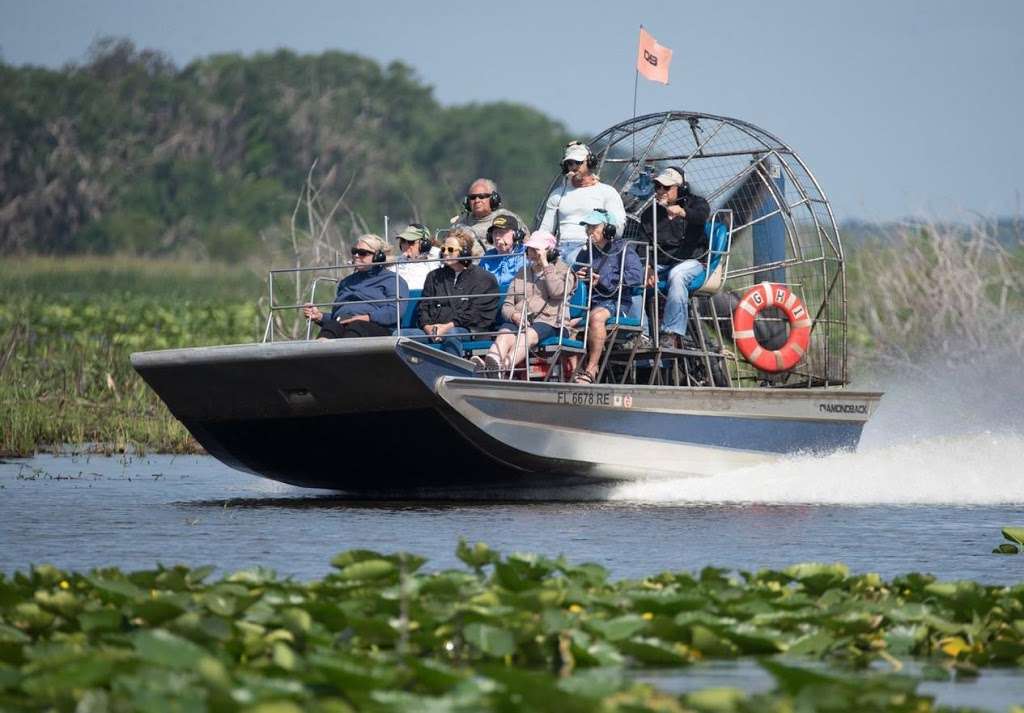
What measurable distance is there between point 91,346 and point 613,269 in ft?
40.0

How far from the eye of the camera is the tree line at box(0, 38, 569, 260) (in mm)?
62656

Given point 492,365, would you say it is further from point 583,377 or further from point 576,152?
point 576,152

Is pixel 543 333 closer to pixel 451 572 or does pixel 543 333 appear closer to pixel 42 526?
pixel 42 526

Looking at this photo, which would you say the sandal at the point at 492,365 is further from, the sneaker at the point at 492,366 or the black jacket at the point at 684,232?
the black jacket at the point at 684,232

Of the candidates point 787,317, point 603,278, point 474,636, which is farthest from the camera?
Answer: point 787,317

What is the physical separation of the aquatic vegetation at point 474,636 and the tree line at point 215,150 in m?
48.6

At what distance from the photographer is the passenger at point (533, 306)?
544 inches

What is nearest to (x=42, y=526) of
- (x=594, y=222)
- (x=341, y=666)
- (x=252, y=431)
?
(x=252, y=431)

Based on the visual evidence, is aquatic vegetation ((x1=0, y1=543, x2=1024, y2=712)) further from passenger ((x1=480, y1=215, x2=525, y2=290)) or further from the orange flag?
the orange flag

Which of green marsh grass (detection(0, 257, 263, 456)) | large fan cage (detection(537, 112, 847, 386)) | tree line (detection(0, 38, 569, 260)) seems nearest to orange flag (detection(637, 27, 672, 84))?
large fan cage (detection(537, 112, 847, 386))

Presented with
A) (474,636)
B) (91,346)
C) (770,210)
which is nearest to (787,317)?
(770,210)

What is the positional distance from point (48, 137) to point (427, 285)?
53.6 metres

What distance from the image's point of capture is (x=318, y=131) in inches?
2756

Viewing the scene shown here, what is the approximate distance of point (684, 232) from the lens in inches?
590
